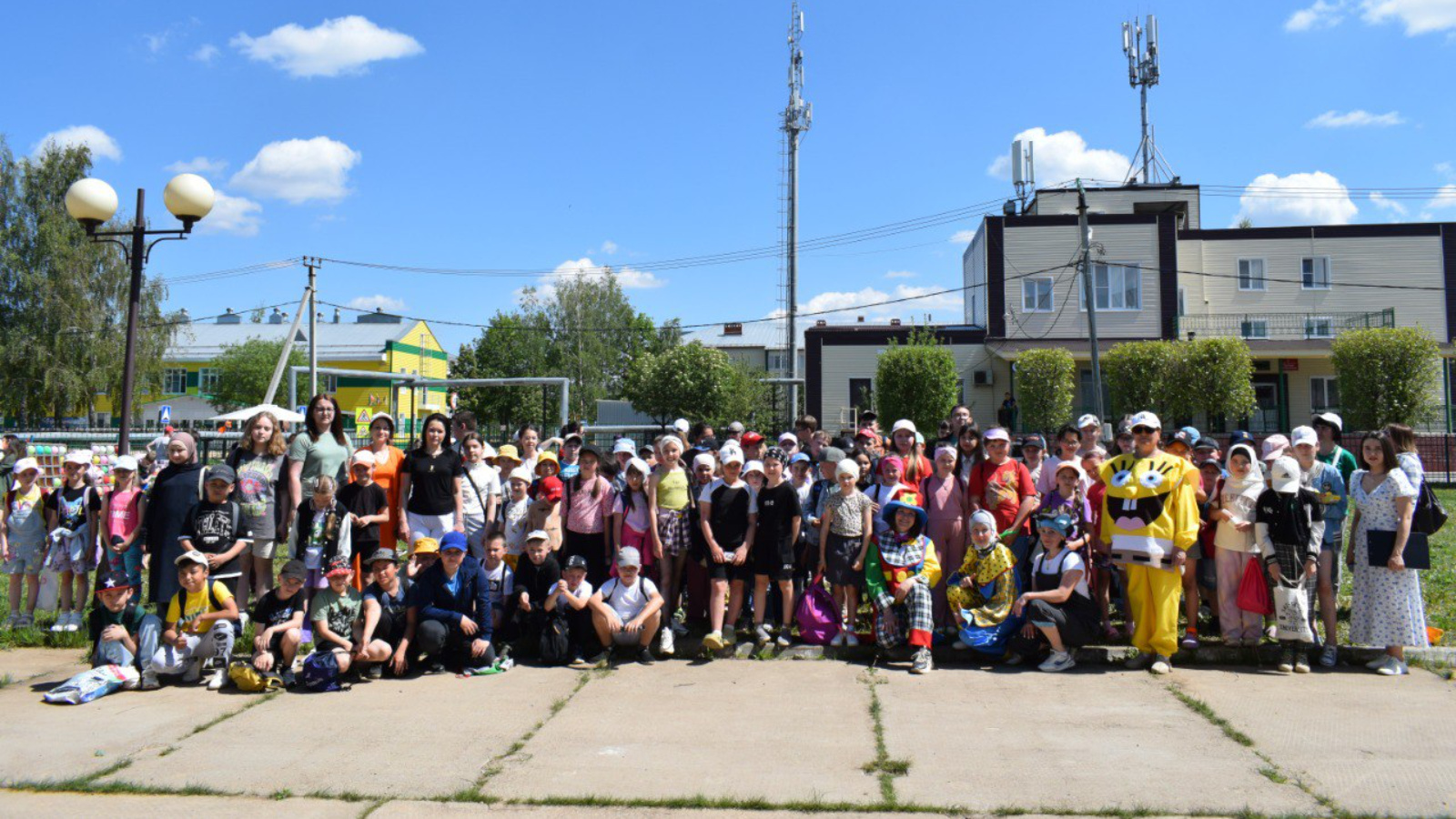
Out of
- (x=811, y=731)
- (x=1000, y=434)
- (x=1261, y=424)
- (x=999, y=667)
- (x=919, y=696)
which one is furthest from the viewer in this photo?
(x=1261, y=424)

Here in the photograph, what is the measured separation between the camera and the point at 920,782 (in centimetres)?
474

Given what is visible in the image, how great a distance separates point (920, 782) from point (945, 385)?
2346 centimetres

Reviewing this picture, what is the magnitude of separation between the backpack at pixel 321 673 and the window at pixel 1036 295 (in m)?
28.2

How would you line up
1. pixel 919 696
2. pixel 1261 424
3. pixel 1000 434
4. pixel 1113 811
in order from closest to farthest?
pixel 1113 811
pixel 919 696
pixel 1000 434
pixel 1261 424

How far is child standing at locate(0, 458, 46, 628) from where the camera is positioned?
839cm

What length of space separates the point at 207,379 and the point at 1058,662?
6912 cm

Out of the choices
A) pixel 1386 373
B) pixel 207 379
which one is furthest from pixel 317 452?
pixel 207 379

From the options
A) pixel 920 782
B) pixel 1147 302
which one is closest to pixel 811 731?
pixel 920 782

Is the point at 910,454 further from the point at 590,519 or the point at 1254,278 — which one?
the point at 1254,278

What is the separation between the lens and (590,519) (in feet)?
25.7

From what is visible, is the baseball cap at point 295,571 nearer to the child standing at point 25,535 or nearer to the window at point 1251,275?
the child standing at point 25,535

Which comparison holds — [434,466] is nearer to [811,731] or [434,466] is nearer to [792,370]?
[811,731]

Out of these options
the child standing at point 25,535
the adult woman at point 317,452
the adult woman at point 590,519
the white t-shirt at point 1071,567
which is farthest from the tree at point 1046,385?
the child standing at point 25,535

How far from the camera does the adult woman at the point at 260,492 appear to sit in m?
7.43
